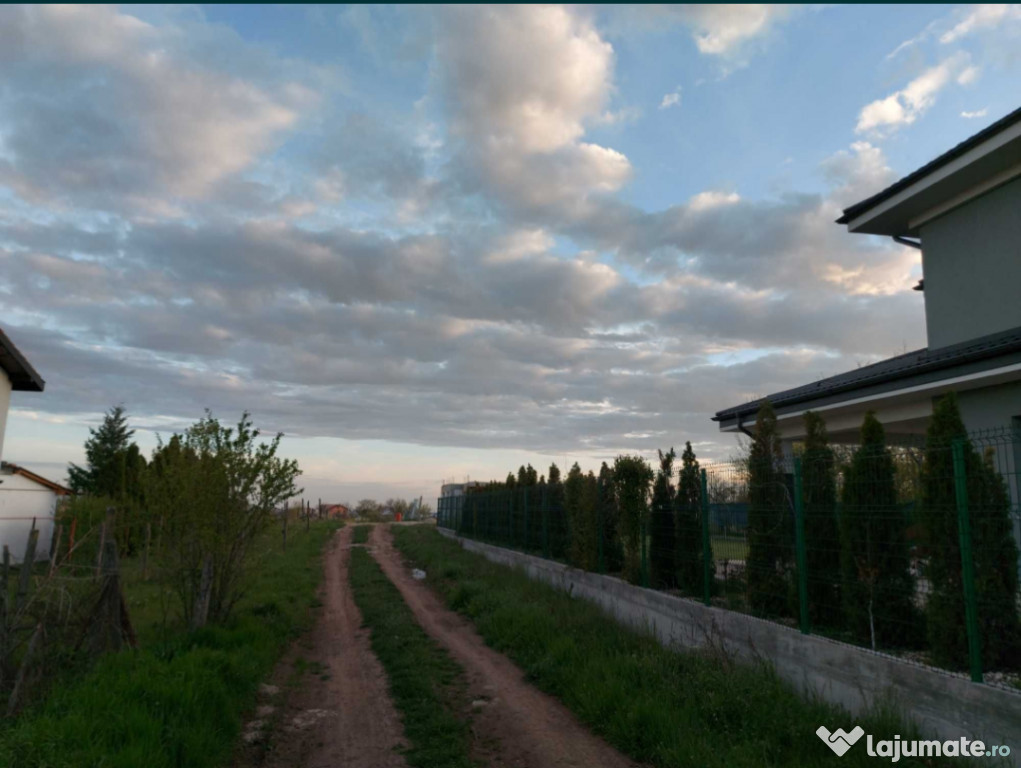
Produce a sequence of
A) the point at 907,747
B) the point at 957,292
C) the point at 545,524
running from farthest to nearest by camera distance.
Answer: the point at 545,524 < the point at 957,292 < the point at 907,747

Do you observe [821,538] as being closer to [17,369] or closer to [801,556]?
[801,556]

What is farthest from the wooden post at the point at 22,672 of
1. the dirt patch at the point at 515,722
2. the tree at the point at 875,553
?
the tree at the point at 875,553

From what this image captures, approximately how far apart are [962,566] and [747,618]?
2838mm

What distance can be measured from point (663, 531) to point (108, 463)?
2537cm

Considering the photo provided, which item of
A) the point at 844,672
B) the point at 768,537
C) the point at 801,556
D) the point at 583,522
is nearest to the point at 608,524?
the point at 583,522

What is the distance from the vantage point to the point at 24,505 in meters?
23.8

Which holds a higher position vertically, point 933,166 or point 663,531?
point 933,166

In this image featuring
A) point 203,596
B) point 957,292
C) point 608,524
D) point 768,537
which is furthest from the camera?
point 608,524

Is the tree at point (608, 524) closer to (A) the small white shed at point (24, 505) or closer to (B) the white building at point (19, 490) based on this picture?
(B) the white building at point (19, 490)

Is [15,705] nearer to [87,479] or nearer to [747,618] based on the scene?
[747,618]

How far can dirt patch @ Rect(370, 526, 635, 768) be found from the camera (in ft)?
18.9

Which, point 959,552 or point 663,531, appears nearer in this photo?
point 959,552

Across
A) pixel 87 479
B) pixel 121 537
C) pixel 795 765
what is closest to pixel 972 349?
pixel 795 765

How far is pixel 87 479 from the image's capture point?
30.6m
